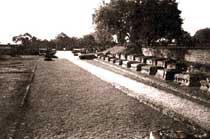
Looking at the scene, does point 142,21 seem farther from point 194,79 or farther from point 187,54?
point 194,79

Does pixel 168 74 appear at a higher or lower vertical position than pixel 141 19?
lower

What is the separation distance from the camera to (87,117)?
12.6 metres

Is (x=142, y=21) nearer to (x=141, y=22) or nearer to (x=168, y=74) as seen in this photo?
(x=141, y=22)

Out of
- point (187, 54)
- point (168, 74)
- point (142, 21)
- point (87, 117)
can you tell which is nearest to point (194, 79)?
point (168, 74)

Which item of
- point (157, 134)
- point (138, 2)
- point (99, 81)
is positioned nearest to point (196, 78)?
point (99, 81)

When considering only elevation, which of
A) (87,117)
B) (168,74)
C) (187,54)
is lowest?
(87,117)

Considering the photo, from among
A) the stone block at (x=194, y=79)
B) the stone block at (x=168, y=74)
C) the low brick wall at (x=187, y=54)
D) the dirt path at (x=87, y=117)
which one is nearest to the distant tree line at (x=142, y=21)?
the low brick wall at (x=187, y=54)

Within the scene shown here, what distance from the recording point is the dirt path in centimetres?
1049

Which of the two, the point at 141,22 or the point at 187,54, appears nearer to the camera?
the point at 187,54

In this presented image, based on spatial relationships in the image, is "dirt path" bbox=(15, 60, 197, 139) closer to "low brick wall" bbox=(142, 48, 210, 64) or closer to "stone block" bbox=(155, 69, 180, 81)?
"stone block" bbox=(155, 69, 180, 81)

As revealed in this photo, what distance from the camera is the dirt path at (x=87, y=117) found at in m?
10.5

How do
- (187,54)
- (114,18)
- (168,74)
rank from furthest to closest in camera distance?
(114,18)
(187,54)
(168,74)

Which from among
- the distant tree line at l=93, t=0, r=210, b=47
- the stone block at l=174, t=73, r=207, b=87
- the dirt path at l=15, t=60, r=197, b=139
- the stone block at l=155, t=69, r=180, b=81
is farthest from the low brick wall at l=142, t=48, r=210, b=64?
the dirt path at l=15, t=60, r=197, b=139

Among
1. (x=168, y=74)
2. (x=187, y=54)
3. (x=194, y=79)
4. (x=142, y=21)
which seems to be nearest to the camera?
(x=194, y=79)
